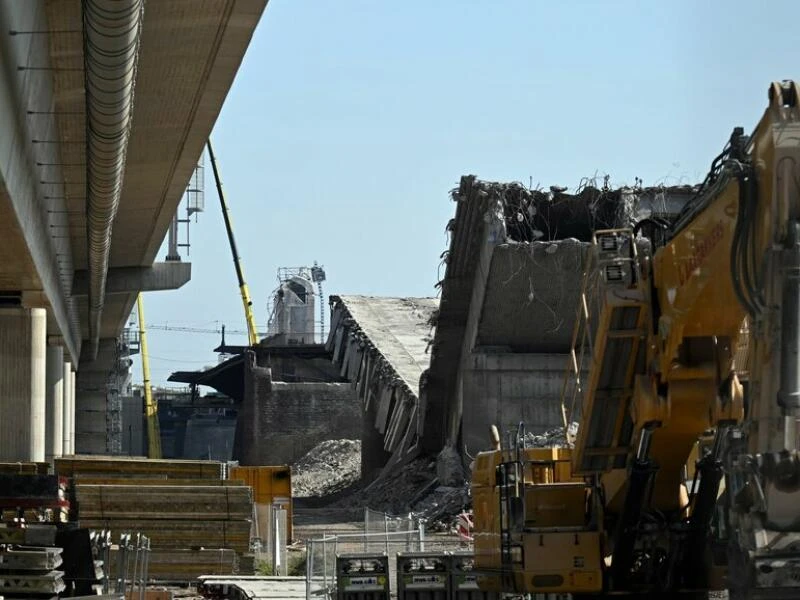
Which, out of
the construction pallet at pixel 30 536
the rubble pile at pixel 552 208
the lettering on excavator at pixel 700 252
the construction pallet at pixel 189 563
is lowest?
the construction pallet at pixel 189 563

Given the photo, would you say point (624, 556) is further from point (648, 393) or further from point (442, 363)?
point (442, 363)

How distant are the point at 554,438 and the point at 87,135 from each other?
13156mm

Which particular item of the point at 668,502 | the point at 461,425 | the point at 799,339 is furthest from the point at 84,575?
the point at 461,425

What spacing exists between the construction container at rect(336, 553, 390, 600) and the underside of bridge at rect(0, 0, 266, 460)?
680 cm

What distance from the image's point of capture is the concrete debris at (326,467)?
237 feet

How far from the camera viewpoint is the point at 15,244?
1174 inches

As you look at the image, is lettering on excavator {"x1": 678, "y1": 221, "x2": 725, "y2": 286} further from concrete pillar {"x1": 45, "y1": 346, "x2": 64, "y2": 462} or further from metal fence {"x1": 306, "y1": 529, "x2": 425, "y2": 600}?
concrete pillar {"x1": 45, "y1": 346, "x2": 64, "y2": 462}

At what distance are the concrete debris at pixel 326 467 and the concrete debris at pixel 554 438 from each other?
100.0 ft

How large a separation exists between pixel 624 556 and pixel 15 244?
1616cm

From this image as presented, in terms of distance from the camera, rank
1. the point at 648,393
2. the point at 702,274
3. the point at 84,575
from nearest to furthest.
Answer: the point at 702,274 → the point at 648,393 → the point at 84,575

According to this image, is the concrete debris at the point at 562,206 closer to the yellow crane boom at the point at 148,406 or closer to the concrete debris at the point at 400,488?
the concrete debris at the point at 400,488

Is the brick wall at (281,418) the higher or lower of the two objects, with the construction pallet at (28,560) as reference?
higher

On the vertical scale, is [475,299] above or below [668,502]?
above

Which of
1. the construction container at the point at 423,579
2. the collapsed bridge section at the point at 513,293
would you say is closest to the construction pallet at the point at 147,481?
the collapsed bridge section at the point at 513,293
